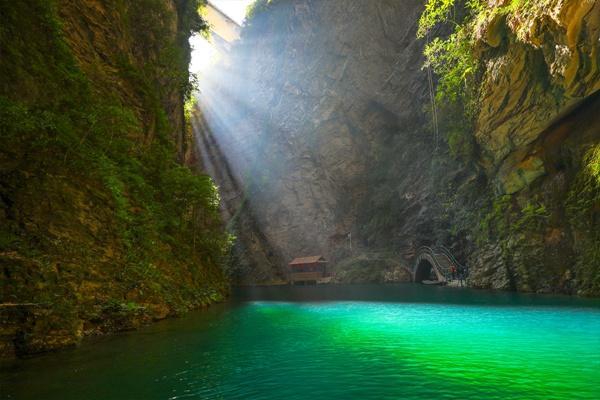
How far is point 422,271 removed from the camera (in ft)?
155

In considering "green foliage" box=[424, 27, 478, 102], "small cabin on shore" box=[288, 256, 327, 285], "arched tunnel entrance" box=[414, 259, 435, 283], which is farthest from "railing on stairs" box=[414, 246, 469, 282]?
"small cabin on shore" box=[288, 256, 327, 285]

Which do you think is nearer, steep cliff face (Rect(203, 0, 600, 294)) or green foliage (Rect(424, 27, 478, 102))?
steep cliff face (Rect(203, 0, 600, 294))

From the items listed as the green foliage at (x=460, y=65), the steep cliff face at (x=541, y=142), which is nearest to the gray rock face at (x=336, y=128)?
the green foliage at (x=460, y=65)

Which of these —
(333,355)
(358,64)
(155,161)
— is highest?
(358,64)

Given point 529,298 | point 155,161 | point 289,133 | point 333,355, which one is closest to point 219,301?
point 155,161

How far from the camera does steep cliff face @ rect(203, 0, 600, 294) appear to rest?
21812 millimetres

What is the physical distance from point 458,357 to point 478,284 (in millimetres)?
23126

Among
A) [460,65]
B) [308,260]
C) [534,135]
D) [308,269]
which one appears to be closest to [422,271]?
[308,260]

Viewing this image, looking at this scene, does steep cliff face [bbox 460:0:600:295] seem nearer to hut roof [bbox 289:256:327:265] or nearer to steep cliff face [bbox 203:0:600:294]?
steep cliff face [bbox 203:0:600:294]

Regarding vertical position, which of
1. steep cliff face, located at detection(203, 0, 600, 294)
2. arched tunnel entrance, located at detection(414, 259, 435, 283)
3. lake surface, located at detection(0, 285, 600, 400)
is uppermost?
steep cliff face, located at detection(203, 0, 600, 294)

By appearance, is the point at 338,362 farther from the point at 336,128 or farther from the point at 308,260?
the point at 336,128

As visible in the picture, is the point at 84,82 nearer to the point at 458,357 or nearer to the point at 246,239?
the point at 458,357

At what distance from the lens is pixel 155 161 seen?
2477 centimetres

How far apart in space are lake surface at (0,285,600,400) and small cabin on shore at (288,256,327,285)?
140 ft
